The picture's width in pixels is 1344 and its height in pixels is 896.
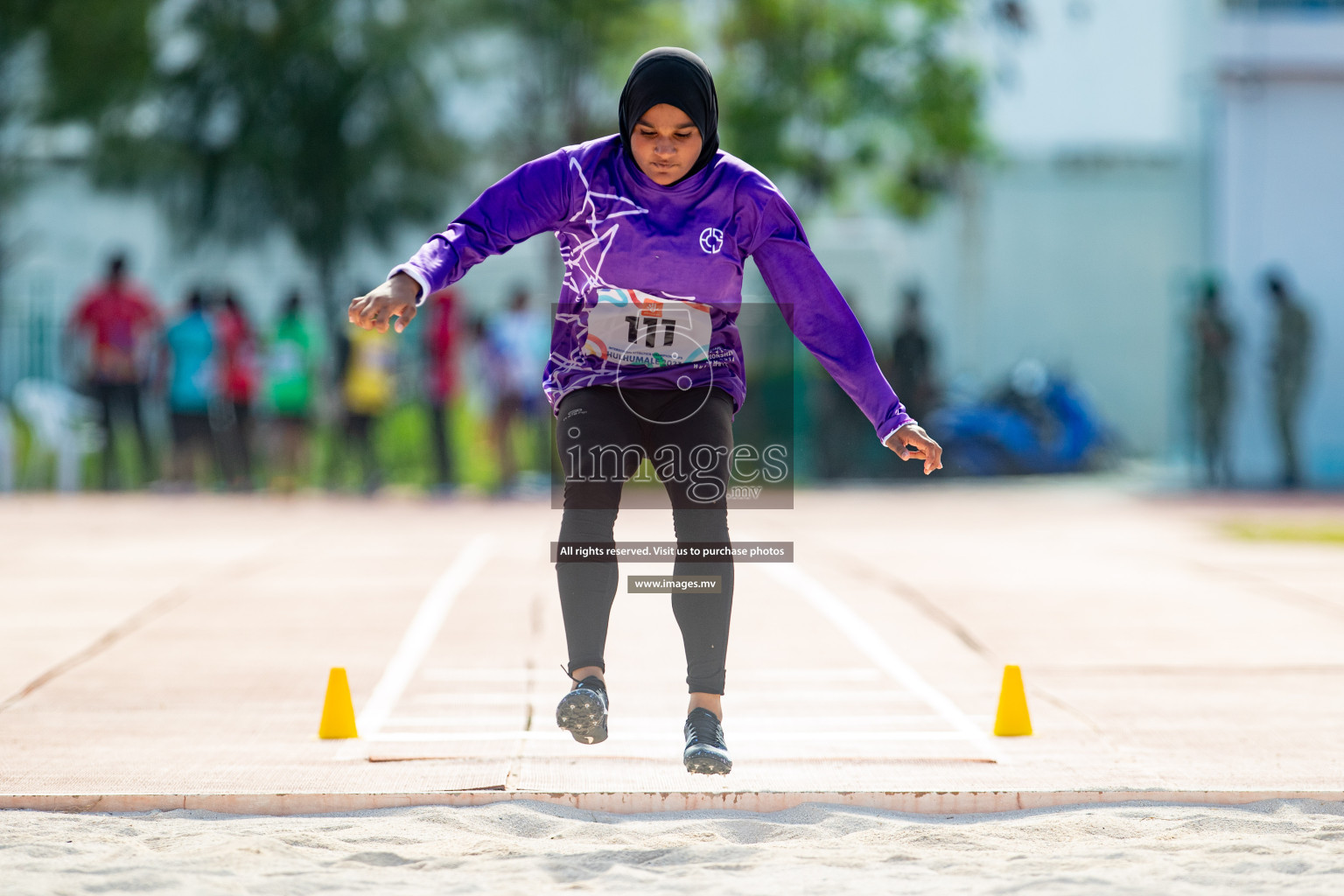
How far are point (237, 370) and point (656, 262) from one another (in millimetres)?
11550

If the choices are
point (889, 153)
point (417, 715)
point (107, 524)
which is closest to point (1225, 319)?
point (889, 153)

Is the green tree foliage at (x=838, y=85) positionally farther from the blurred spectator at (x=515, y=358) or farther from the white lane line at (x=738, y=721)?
the white lane line at (x=738, y=721)

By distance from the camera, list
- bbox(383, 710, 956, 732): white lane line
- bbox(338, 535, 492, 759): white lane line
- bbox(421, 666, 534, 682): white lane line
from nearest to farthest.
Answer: bbox(383, 710, 956, 732): white lane line
bbox(338, 535, 492, 759): white lane line
bbox(421, 666, 534, 682): white lane line

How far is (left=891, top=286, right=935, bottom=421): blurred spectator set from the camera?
16297 millimetres

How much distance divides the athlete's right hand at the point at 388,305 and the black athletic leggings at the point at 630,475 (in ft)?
1.93

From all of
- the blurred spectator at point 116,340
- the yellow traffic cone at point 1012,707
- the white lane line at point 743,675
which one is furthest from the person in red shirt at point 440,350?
the yellow traffic cone at point 1012,707

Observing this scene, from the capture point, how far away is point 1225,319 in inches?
648

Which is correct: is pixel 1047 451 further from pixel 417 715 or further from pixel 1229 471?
pixel 417 715

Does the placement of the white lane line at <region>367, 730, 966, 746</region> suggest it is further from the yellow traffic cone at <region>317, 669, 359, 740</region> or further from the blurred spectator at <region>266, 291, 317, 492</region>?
the blurred spectator at <region>266, 291, 317, 492</region>

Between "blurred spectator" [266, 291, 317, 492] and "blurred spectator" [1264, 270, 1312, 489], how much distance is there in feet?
31.7

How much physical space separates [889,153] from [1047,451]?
4494 mm

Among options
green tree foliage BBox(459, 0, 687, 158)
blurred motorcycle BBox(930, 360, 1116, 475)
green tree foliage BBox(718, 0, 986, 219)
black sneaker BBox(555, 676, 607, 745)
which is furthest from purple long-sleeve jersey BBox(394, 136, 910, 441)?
green tree foliage BBox(459, 0, 687, 158)

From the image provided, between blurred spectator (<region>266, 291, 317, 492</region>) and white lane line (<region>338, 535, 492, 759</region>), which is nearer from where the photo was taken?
white lane line (<region>338, 535, 492, 759</region>)

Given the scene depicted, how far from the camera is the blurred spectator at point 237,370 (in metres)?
15.2
